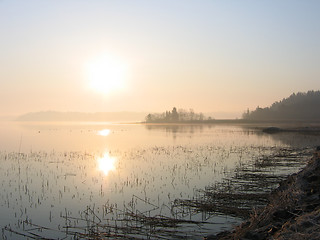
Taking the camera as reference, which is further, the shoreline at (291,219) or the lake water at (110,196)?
the lake water at (110,196)

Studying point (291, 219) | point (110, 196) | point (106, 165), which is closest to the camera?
point (291, 219)

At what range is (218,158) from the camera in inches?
1126

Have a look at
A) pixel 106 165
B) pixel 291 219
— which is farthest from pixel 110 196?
pixel 106 165

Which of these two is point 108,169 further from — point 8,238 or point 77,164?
point 8,238

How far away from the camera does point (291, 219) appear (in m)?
8.18

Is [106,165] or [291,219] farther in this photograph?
[106,165]

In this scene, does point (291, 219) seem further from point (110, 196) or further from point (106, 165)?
point (106, 165)

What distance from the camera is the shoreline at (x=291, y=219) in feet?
22.8

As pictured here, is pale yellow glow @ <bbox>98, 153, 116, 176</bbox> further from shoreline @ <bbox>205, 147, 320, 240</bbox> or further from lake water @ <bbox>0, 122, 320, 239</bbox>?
shoreline @ <bbox>205, 147, 320, 240</bbox>

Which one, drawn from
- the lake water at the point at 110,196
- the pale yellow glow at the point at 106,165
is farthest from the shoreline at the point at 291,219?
the pale yellow glow at the point at 106,165

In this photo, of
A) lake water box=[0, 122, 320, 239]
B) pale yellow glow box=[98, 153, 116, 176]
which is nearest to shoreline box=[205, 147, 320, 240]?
lake water box=[0, 122, 320, 239]

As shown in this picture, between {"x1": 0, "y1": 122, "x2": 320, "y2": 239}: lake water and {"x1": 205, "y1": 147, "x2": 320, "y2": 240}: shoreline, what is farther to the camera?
{"x1": 0, "y1": 122, "x2": 320, "y2": 239}: lake water

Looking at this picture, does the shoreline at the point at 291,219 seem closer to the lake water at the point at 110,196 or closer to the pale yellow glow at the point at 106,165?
the lake water at the point at 110,196

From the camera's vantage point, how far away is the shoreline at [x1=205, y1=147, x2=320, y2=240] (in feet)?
22.8
